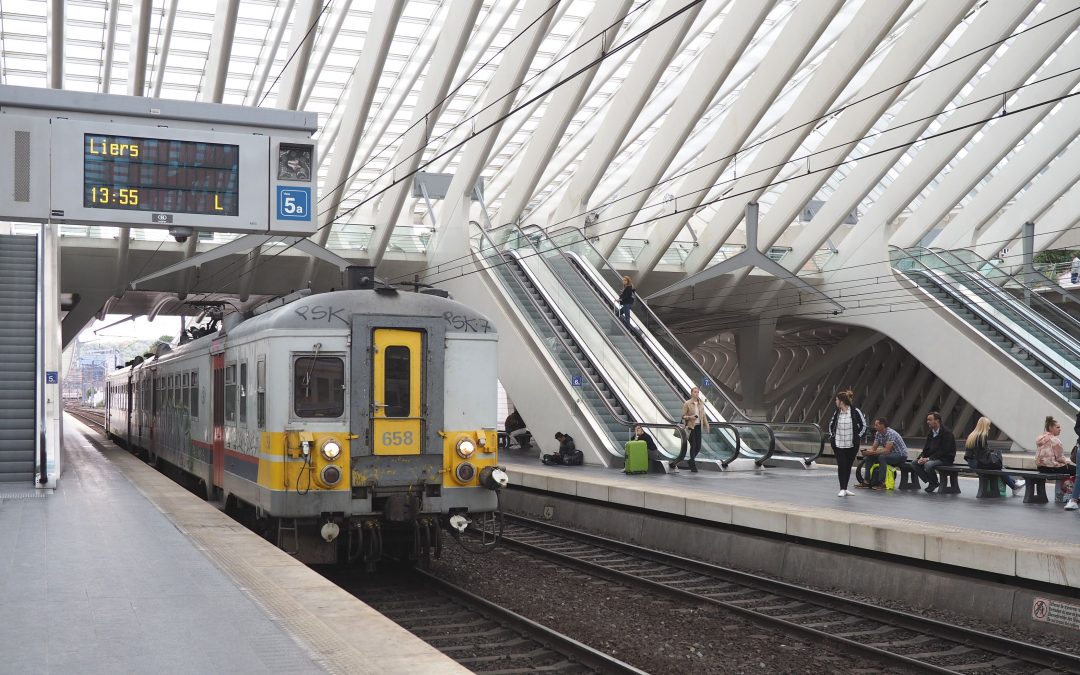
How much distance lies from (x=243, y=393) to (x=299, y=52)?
1248 centimetres

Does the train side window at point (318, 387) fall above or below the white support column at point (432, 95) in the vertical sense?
below

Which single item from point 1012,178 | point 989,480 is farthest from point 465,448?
point 1012,178

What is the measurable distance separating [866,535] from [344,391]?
574 centimetres

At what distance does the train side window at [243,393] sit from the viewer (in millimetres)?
12047

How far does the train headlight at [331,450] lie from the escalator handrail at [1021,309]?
19899 mm

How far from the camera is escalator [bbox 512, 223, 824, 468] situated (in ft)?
64.7

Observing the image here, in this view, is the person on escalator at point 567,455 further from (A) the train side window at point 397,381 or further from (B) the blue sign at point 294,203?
(A) the train side window at point 397,381

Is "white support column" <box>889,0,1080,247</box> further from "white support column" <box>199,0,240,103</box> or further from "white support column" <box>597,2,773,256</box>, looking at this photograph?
"white support column" <box>199,0,240,103</box>

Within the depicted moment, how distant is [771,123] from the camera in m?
Result: 38.5

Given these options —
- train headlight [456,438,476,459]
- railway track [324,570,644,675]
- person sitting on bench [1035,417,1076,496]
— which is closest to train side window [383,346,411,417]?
train headlight [456,438,476,459]

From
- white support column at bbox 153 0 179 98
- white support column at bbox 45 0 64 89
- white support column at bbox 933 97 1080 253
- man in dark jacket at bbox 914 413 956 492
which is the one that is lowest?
man in dark jacket at bbox 914 413 956 492

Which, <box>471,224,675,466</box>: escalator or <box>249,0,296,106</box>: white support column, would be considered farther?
<box>249,0,296,106</box>: white support column

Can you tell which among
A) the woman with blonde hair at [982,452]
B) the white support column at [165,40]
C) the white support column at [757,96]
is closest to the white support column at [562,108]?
the white support column at [757,96]

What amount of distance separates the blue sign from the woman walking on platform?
27.6ft
